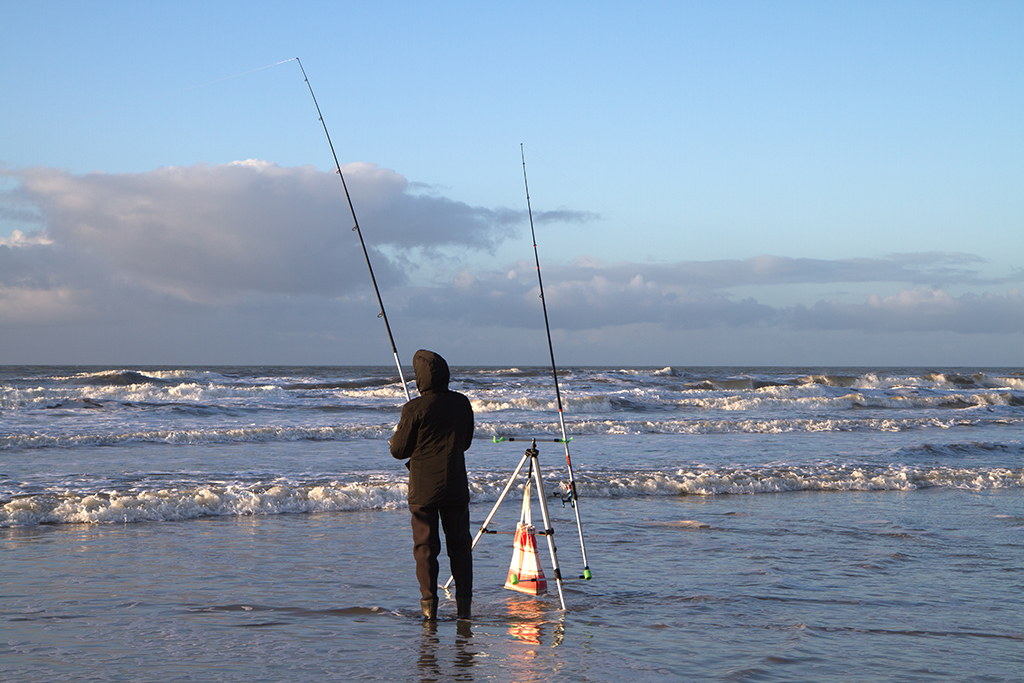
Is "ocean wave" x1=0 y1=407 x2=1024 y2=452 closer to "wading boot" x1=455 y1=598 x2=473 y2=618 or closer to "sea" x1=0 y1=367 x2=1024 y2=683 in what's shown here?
"sea" x1=0 y1=367 x2=1024 y2=683

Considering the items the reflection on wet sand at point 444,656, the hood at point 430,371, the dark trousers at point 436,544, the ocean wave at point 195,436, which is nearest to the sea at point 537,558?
the reflection on wet sand at point 444,656

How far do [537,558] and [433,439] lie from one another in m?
1.19

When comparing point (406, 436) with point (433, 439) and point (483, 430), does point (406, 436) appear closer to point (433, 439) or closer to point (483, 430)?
point (433, 439)

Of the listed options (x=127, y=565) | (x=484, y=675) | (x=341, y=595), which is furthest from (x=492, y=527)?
(x=484, y=675)

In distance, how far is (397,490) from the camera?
9078 mm

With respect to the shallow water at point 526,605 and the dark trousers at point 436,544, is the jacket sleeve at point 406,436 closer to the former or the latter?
the dark trousers at point 436,544

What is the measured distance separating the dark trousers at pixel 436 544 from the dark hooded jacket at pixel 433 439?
83 mm

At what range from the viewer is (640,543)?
7082 mm

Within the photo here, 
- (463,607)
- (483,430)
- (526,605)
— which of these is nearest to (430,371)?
(463,607)

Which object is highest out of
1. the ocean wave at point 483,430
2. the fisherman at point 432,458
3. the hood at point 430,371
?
the hood at point 430,371

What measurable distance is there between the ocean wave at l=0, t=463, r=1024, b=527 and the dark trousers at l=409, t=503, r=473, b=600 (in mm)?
3969

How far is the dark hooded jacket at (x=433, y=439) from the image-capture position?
4.63 m

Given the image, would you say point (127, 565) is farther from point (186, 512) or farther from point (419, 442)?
point (419, 442)

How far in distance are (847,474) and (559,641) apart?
814 cm
